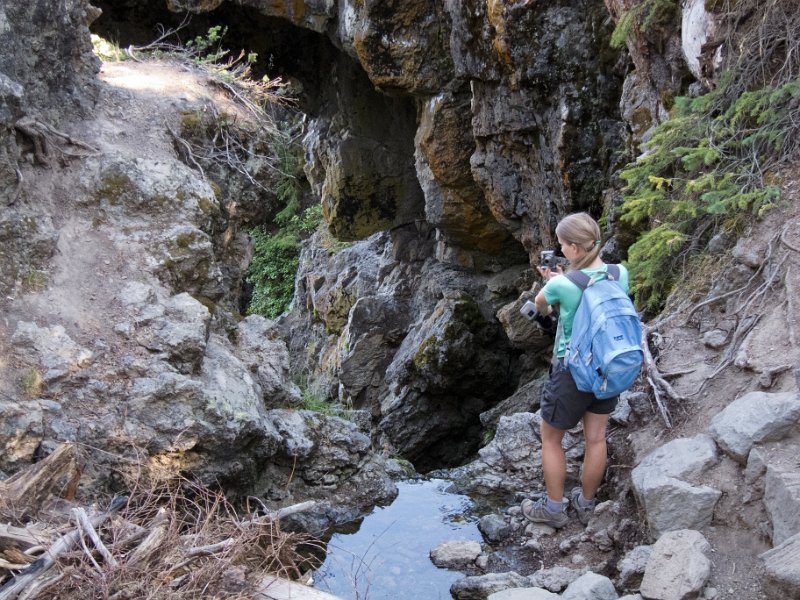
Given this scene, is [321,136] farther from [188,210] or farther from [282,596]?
[282,596]

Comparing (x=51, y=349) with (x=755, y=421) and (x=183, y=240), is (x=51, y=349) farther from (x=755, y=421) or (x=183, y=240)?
(x=755, y=421)

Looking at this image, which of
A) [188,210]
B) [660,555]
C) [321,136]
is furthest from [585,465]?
[321,136]

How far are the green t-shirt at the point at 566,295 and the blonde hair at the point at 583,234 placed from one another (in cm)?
8

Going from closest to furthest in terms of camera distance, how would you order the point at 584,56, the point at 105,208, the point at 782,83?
the point at 782,83
the point at 105,208
the point at 584,56

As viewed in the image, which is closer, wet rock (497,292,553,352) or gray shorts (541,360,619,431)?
gray shorts (541,360,619,431)

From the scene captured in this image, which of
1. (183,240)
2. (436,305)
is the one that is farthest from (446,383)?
(183,240)

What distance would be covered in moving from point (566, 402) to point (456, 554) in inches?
50.4

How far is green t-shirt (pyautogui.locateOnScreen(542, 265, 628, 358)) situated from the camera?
3541 millimetres

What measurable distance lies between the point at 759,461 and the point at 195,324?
415cm

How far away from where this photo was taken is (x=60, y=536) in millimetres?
2854

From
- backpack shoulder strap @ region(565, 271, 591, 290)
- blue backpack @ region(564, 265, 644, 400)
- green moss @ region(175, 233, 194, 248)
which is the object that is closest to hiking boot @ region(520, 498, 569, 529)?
blue backpack @ region(564, 265, 644, 400)

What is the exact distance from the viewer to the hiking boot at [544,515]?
413 centimetres

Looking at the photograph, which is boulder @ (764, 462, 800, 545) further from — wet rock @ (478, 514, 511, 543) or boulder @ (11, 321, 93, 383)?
boulder @ (11, 321, 93, 383)

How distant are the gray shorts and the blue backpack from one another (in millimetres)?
186
